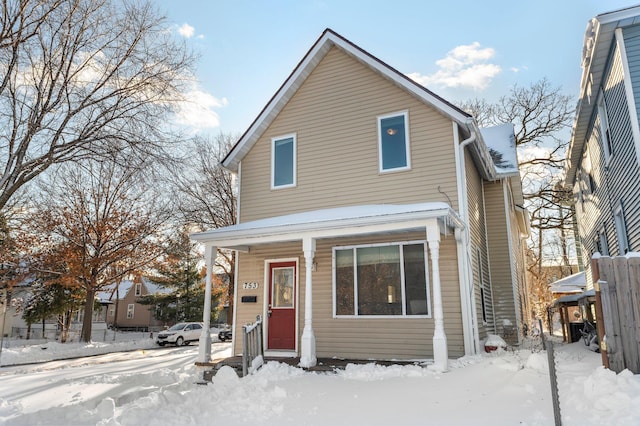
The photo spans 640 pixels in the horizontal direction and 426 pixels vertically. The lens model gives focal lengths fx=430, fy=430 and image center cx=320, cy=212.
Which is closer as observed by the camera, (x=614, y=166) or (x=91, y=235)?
(x=614, y=166)

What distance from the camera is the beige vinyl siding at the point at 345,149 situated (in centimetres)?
958

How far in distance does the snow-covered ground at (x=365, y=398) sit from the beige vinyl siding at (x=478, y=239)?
2.28 metres

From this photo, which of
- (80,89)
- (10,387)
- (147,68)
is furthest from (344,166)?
(10,387)

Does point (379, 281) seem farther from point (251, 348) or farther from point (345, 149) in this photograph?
point (345, 149)

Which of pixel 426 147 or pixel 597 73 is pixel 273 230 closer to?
pixel 426 147

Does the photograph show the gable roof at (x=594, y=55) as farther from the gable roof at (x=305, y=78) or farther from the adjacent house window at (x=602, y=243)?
the adjacent house window at (x=602, y=243)

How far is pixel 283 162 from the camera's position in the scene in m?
11.3

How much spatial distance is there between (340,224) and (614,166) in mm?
6960

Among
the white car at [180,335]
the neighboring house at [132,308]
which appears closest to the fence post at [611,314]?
the white car at [180,335]

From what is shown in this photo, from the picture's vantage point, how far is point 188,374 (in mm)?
9406

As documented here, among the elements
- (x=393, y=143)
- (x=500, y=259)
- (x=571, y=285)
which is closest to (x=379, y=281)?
(x=393, y=143)

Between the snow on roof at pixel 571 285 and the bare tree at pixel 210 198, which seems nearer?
the snow on roof at pixel 571 285

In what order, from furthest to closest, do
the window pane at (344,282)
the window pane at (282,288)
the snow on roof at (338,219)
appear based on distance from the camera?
the window pane at (282,288) < the window pane at (344,282) < the snow on roof at (338,219)

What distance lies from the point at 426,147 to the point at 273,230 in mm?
3888
